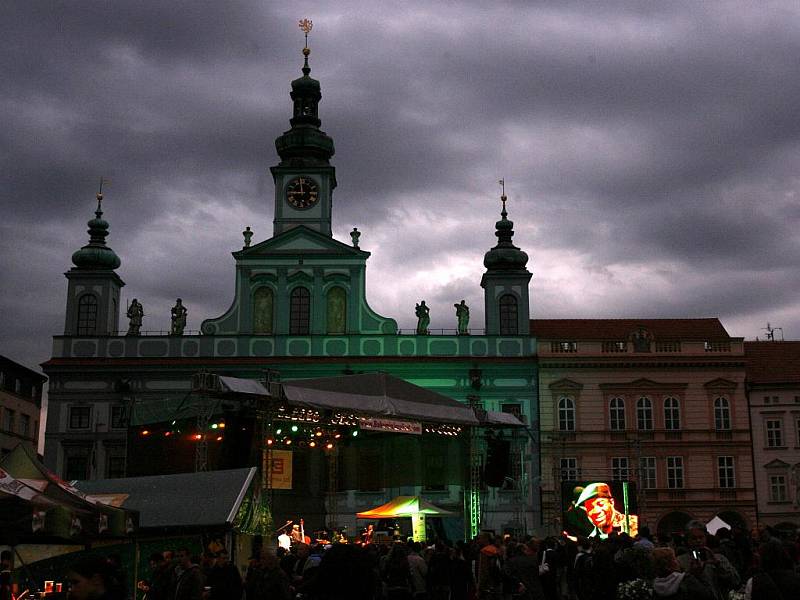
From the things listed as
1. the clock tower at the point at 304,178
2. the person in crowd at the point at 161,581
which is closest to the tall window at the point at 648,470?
the clock tower at the point at 304,178

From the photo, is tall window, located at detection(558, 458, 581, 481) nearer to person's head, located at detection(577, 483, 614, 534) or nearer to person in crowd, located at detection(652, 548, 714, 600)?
person's head, located at detection(577, 483, 614, 534)

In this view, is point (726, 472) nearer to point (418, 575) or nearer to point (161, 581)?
point (418, 575)

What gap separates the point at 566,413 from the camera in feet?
139

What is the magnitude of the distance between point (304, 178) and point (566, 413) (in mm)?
14818

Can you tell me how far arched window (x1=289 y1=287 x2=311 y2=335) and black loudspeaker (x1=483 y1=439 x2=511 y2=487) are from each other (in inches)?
510

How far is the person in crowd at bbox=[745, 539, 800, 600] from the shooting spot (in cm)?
699

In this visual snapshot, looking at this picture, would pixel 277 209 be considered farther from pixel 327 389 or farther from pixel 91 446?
pixel 327 389

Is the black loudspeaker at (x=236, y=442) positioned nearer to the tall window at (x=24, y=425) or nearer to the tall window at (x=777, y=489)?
the tall window at (x=777, y=489)

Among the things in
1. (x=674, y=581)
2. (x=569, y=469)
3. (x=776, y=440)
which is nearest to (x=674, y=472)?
(x=569, y=469)

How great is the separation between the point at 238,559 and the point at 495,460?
13000mm

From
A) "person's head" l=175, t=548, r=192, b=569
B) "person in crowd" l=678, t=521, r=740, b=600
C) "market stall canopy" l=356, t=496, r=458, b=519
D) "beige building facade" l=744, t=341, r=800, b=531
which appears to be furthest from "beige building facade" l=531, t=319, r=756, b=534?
"person's head" l=175, t=548, r=192, b=569

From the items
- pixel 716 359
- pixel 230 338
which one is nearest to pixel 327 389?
pixel 230 338

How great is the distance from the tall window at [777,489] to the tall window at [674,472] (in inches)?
147

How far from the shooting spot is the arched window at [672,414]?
42.3 metres
